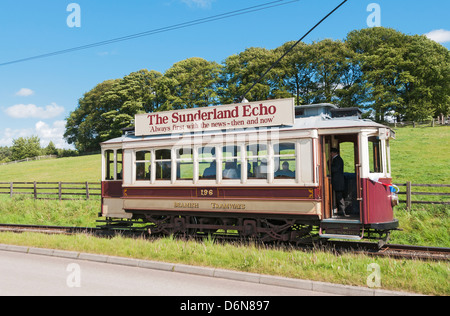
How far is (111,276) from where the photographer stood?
7.75 meters

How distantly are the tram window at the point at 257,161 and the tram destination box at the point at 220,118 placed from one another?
0.60 metres

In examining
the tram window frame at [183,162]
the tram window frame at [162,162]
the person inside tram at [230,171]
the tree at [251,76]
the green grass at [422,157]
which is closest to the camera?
the person inside tram at [230,171]

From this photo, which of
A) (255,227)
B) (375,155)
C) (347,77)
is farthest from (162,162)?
(347,77)

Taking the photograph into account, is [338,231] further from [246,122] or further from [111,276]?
[111,276]

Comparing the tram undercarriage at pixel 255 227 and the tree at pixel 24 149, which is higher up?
the tree at pixel 24 149

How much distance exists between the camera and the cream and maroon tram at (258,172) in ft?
31.5

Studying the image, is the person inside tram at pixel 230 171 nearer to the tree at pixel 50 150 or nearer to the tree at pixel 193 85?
the tree at pixel 193 85

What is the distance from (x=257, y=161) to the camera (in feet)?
33.8

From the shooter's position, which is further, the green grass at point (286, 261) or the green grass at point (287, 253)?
the green grass at point (287, 253)

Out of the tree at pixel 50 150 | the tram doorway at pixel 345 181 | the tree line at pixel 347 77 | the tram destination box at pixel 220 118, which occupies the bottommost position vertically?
the tram doorway at pixel 345 181

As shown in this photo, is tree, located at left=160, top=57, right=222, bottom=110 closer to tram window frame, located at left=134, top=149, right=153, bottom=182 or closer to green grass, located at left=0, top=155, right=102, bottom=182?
green grass, located at left=0, top=155, right=102, bottom=182

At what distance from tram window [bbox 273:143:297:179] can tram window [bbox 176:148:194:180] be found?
7.84 ft

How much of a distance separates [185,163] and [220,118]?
1.58 metres

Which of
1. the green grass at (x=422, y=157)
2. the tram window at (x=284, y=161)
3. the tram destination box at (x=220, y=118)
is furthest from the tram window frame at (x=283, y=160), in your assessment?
the green grass at (x=422, y=157)
